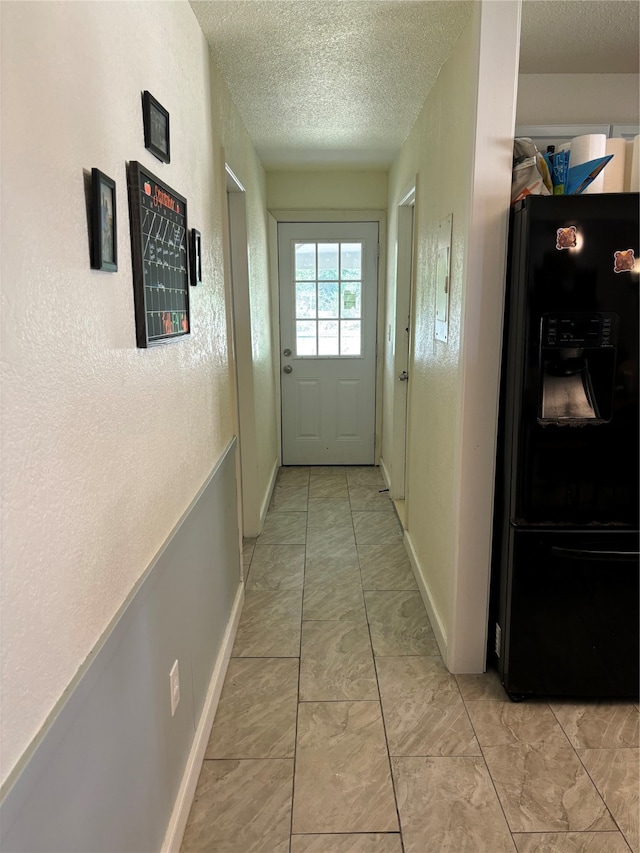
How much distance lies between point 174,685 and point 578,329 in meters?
1.64

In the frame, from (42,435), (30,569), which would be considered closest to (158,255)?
(42,435)

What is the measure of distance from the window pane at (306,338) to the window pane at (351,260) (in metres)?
0.50

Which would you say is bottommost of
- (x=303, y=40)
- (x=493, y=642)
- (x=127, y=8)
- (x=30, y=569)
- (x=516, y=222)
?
(x=493, y=642)

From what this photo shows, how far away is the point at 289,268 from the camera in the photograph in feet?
14.7

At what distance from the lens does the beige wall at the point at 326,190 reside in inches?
170

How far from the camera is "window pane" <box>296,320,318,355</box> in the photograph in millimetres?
4598

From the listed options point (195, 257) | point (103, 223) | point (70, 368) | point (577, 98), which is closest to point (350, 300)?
point (577, 98)

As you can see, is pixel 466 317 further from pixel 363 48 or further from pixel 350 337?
pixel 350 337

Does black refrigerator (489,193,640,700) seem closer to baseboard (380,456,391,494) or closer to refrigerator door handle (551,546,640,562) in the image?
refrigerator door handle (551,546,640,562)

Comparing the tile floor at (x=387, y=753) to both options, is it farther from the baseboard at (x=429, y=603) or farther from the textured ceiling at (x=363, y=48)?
the textured ceiling at (x=363, y=48)

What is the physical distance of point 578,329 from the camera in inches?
69.1

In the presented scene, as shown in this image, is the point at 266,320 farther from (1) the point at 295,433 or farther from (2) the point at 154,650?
(2) the point at 154,650

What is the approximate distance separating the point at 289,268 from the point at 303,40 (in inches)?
94.4

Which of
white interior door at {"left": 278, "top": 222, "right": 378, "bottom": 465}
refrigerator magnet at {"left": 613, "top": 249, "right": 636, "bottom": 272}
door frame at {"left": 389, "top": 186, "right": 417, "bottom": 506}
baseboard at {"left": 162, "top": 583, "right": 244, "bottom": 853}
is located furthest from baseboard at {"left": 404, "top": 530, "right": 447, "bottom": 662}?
white interior door at {"left": 278, "top": 222, "right": 378, "bottom": 465}
